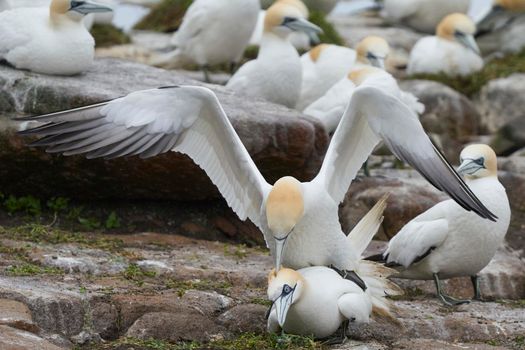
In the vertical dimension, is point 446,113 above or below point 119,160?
below

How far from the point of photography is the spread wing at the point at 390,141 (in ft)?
24.9

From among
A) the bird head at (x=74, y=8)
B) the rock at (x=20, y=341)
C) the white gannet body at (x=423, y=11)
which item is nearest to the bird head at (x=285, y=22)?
the bird head at (x=74, y=8)

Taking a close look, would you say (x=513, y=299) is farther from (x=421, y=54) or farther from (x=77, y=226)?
(x=421, y=54)

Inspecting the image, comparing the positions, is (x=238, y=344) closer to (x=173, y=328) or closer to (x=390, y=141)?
(x=173, y=328)

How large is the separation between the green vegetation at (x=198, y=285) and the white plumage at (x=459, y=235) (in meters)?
1.24

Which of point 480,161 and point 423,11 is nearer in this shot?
point 480,161

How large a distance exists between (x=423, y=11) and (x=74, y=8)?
8.95 m

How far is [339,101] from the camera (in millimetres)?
11570

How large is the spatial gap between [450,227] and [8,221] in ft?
10.5

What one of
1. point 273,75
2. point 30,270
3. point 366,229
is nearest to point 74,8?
point 273,75

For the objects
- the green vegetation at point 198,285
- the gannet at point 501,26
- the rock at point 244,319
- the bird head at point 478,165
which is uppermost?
the bird head at point 478,165

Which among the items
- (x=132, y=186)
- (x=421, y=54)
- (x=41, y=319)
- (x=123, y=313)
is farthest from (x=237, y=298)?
(x=421, y=54)

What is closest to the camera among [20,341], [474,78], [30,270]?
[20,341]

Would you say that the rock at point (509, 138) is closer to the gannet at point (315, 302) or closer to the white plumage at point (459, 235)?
the white plumage at point (459, 235)
